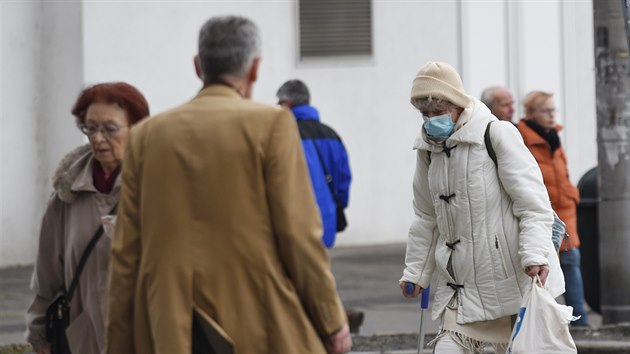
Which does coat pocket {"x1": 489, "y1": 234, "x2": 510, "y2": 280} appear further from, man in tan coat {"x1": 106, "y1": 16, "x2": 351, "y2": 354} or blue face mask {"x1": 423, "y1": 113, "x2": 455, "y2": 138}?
man in tan coat {"x1": 106, "y1": 16, "x2": 351, "y2": 354}

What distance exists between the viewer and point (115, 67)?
16672 millimetres

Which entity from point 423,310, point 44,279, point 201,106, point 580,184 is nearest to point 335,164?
point 580,184

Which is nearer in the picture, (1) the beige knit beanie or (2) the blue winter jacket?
(1) the beige knit beanie

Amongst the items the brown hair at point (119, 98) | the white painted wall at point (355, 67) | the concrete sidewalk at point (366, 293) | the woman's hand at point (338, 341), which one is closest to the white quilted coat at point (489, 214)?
the brown hair at point (119, 98)

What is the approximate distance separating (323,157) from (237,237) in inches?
254

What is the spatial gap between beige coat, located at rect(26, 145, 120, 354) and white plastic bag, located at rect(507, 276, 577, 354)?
1752mm

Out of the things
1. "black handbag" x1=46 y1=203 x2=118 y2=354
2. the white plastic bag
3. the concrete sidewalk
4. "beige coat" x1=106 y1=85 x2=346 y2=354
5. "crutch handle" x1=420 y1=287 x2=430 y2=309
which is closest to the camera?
"beige coat" x1=106 y1=85 x2=346 y2=354

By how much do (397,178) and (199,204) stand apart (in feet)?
42.0

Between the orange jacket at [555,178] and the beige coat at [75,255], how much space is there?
5228 millimetres

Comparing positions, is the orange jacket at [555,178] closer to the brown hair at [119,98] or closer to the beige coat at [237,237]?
the brown hair at [119,98]

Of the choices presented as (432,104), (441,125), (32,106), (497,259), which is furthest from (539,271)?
(32,106)

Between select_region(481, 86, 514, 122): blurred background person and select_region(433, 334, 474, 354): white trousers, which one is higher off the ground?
select_region(481, 86, 514, 122): blurred background person

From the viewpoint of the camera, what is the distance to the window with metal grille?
17172 millimetres

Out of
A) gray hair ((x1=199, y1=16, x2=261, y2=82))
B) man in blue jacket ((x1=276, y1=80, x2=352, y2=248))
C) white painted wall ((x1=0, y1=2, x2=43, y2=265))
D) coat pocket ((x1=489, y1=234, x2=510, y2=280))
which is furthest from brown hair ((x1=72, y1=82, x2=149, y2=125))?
white painted wall ((x1=0, y1=2, x2=43, y2=265))
